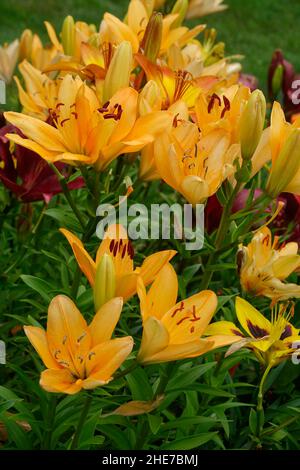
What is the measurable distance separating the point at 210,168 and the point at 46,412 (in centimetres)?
39

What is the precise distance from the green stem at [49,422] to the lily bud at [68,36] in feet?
2.32

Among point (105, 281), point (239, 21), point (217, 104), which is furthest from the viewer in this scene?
point (239, 21)

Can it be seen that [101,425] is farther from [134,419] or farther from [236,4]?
[236,4]

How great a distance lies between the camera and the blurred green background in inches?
161

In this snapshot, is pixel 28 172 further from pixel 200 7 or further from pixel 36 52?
pixel 200 7

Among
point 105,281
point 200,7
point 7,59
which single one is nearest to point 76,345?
point 105,281

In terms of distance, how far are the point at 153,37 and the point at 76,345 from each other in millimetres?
509

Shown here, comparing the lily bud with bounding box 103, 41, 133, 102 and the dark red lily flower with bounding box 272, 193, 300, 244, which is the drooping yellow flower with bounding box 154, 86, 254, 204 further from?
the dark red lily flower with bounding box 272, 193, 300, 244

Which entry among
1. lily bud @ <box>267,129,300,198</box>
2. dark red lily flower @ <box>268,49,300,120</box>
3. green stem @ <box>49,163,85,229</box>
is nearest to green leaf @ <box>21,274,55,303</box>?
green stem @ <box>49,163,85,229</box>

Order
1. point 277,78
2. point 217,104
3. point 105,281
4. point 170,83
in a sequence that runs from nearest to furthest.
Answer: point 105,281, point 217,104, point 170,83, point 277,78

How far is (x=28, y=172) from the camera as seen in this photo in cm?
120

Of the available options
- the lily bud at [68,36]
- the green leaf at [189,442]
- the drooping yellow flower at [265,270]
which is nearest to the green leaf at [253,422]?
the green leaf at [189,442]

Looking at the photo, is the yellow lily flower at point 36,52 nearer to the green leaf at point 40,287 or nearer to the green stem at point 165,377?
the green leaf at point 40,287

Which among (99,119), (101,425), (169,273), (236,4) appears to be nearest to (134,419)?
(101,425)
